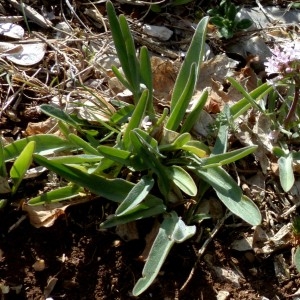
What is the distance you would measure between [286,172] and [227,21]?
0.72 meters

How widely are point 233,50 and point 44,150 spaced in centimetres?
93

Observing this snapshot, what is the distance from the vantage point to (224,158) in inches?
79.8

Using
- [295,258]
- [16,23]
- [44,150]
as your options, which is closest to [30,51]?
[16,23]

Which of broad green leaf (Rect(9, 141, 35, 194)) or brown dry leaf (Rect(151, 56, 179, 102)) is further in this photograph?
brown dry leaf (Rect(151, 56, 179, 102))

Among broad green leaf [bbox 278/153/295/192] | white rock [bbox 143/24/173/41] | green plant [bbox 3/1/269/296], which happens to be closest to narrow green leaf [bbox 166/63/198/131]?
green plant [bbox 3/1/269/296]

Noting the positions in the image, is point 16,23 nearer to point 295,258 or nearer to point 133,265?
point 133,265

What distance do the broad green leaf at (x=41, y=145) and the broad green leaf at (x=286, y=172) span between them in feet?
2.19

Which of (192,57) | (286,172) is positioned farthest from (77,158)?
(286,172)

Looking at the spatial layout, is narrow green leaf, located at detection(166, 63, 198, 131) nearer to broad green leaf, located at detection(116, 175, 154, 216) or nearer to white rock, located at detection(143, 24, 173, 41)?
broad green leaf, located at detection(116, 175, 154, 216)

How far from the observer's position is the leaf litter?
207 centimetres

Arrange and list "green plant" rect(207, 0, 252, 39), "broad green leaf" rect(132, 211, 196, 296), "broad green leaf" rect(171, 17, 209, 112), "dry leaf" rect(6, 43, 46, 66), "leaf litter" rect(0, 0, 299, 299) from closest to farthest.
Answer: "broad green leaf" rect(132, 211, 196, 296) < "leaf litter" rect(0, 0, 299, 299) < "broad green leaf" rect(171, 17, 209, 112) < "dry leaf" rect(6, 43, 46, 66) < "green plant" rect(207, 0, 252, 39)

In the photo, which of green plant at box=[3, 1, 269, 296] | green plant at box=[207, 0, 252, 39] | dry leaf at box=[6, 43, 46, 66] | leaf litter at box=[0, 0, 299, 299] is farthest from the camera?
green plant at box=[207, 0, 252, 39]

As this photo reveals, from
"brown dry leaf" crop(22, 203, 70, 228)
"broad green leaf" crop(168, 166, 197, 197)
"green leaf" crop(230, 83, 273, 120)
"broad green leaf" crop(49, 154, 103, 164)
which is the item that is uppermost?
"green leaf" crop(230, 83, 273, 120)

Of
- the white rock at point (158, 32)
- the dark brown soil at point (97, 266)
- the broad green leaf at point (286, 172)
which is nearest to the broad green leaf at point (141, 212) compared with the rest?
the dark brown soil at point (97, 266)
